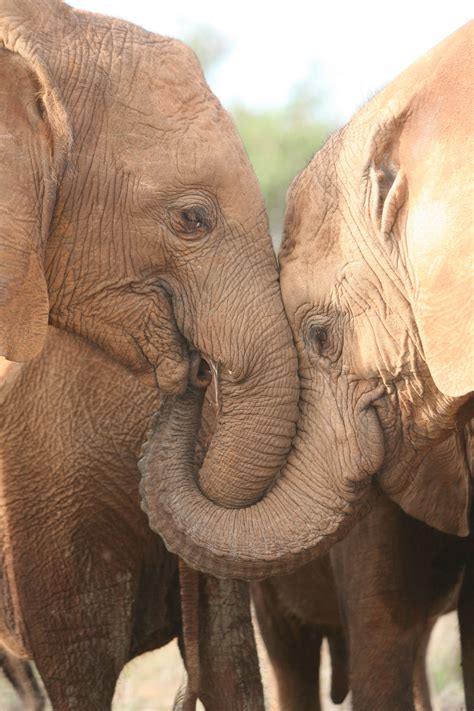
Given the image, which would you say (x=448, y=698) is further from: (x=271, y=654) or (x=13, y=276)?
(x=13, y=276)

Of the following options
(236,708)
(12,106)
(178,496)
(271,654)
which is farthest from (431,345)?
(271,654)

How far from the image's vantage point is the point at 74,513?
5.25m

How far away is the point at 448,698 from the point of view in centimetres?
841

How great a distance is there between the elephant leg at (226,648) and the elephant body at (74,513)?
0.24m

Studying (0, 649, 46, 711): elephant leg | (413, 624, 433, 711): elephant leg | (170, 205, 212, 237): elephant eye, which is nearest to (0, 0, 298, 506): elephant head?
(170, 205, 212, 237): elephant eye

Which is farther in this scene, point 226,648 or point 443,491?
point 226,648

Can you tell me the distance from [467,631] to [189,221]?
2.08m

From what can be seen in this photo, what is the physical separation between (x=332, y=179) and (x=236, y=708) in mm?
1865

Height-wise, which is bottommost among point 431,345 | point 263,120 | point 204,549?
point 204,549

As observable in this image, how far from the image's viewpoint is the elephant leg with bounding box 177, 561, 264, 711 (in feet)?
18.0

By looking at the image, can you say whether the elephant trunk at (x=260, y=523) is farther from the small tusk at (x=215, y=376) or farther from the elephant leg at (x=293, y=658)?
the elephant leg at (x=293, y=658)

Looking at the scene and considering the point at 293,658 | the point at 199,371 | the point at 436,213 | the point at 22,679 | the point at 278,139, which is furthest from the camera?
the point at 278,139

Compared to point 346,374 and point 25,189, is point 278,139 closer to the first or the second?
point 346,374

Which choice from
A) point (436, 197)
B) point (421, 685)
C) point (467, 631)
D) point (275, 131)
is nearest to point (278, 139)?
point (275, 131)
